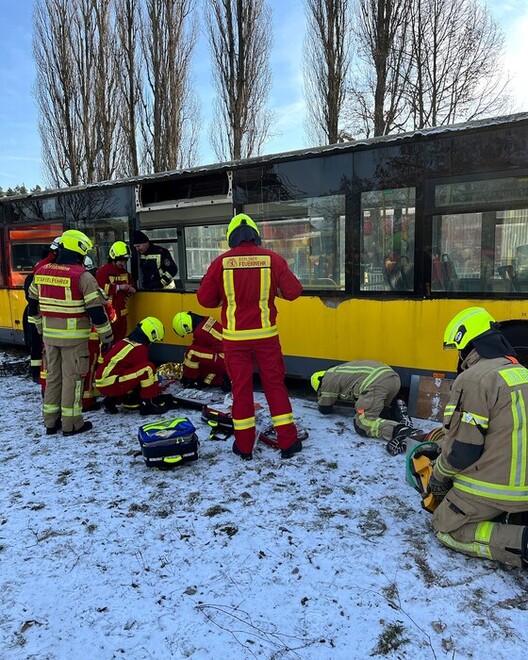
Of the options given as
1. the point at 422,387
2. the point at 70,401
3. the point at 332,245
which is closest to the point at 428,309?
the point at 422,387

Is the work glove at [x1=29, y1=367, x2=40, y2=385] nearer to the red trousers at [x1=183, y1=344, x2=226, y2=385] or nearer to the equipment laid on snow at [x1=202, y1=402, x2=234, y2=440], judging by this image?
the red trousers at [x1=183, y1=344, x2=226, y2=385]

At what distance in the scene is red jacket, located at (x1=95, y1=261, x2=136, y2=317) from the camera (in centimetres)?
674

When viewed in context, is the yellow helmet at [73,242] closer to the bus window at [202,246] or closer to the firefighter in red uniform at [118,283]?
the firefighter in red uniform at [118,283]

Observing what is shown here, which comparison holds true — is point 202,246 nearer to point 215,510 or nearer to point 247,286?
point 247,286

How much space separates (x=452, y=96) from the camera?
578 inches

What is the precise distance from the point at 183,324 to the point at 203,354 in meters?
0.54

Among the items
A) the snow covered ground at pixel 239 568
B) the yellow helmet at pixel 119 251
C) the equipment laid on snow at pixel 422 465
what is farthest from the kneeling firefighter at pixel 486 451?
the yellow helmet at pixel 119 251

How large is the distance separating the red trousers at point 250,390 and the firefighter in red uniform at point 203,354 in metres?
1.99

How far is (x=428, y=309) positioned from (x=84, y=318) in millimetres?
3655

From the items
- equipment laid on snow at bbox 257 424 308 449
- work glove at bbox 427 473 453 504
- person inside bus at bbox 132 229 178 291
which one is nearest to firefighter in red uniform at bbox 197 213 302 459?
equipment laid on snow at bbox 257 424 308 449

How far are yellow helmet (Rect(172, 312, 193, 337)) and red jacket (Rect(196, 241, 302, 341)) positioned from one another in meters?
2.18

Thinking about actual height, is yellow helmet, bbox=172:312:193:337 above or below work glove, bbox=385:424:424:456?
above

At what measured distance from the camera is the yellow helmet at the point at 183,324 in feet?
20.9

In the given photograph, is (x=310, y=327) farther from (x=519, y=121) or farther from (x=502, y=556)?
(x=502, y=556)
